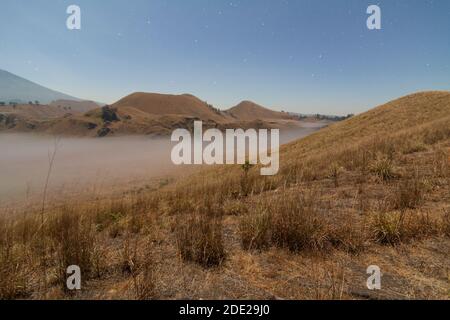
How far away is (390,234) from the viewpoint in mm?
3191

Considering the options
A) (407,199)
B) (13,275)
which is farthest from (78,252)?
(407,199)

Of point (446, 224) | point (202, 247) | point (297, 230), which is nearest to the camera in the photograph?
point (202, 247)

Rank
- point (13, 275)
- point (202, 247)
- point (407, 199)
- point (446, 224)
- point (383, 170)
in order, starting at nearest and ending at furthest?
point (13, 275) → point (202, 247) → point (446, 224) → point (407, 199) → point (383, 170)

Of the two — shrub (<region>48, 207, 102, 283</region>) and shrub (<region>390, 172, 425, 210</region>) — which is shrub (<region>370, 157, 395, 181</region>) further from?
shrub (<region>48, 207, 102, 283</region>)

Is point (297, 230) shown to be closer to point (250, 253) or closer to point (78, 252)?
point (250, 253)

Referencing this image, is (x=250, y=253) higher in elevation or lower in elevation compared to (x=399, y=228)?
lower

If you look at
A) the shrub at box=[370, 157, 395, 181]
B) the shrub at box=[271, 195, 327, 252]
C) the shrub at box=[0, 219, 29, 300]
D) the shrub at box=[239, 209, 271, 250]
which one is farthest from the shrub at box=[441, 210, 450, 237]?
the shrub at box=[0, 219, 29, 300]

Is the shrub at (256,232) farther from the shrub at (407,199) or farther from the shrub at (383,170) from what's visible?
the shrub at (383,170)

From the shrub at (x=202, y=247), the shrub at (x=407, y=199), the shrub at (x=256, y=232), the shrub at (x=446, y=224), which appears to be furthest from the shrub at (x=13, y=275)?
the shrub at (x=407, y=199)

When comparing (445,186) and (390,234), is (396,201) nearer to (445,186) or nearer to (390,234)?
(390,234)

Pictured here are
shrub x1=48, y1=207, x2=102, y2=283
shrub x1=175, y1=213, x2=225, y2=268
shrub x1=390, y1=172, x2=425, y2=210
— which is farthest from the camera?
shrub x1=390, y1=172, x2=425, y2=210

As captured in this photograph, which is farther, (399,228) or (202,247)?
(399,228)
